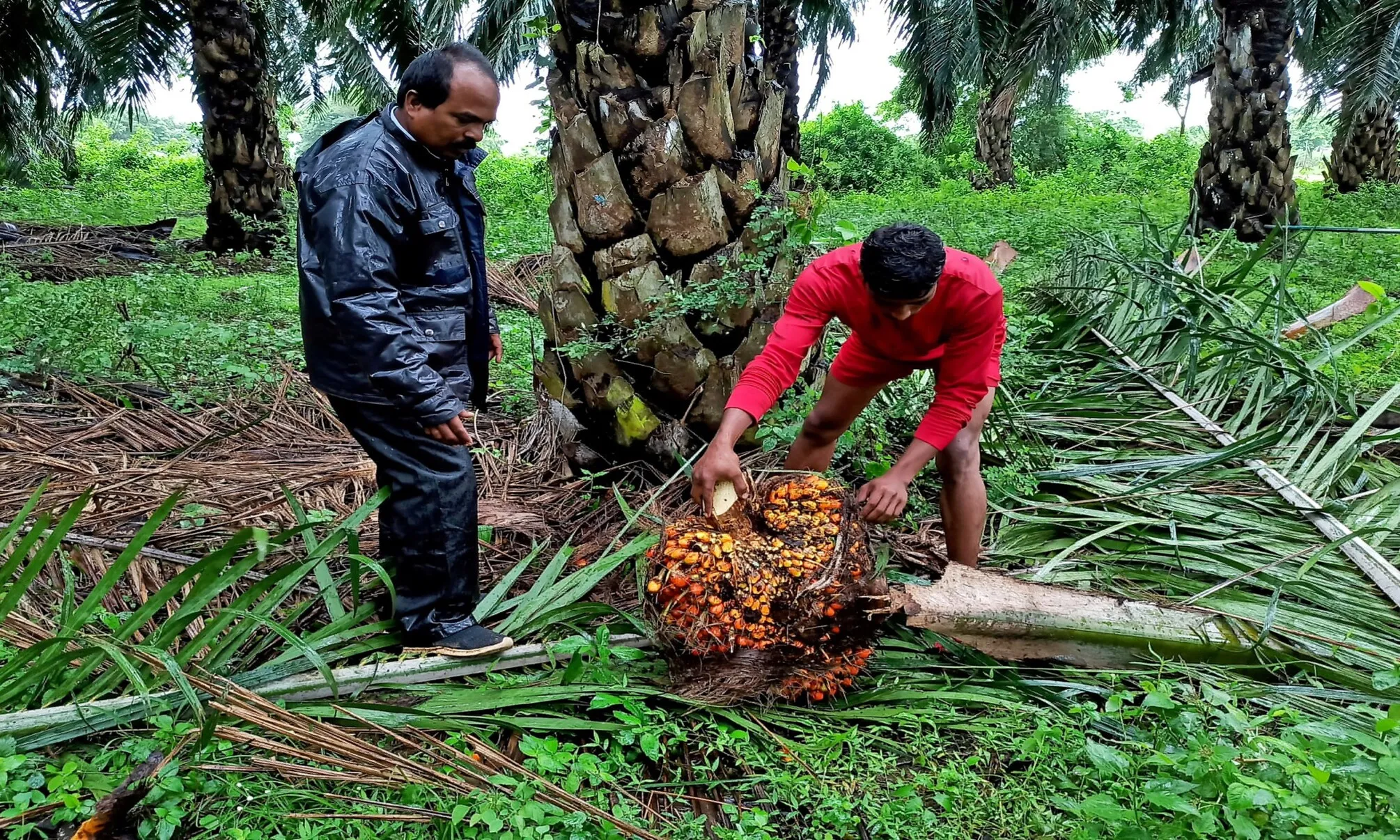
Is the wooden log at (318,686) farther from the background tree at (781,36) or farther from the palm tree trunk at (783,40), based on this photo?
the palm tree trunk at (783,40)

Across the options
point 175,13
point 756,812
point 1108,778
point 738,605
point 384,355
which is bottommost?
point 756,812

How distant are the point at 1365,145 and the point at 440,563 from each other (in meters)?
12.8

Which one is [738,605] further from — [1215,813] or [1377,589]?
Result: [1377,589]

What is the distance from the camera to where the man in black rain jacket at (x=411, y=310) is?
2.15 m

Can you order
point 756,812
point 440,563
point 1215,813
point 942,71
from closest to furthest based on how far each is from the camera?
point 1215,813, point 756,812, point 440,563, point 942,71

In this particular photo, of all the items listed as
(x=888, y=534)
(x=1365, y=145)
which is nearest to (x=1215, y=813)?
(x=888, y=534)

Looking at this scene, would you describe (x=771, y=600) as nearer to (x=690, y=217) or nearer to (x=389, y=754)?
(x=389, y=754)

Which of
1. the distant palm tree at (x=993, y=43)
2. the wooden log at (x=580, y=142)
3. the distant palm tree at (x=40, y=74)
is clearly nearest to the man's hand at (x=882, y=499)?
the wooden log at (x=580, y=142)

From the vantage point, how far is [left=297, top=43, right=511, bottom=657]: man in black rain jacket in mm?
2148

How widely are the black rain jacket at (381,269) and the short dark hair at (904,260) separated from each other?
1.13 m

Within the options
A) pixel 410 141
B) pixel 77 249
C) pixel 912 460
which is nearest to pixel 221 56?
pixel 77 249

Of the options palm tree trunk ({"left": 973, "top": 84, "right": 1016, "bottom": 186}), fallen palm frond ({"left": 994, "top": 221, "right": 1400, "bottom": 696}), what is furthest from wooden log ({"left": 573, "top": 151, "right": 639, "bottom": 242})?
palm tree trunk ({"left": 973, "top": 84, "right": 1016, "bottom": 186})

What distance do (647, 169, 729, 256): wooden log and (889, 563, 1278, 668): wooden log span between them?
1374 mm

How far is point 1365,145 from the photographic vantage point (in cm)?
1083
